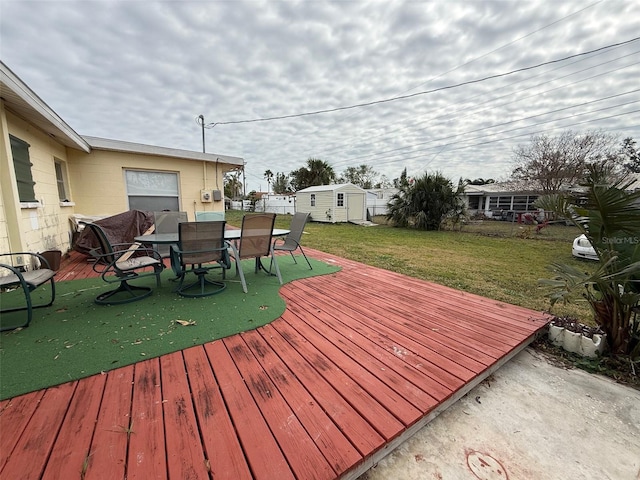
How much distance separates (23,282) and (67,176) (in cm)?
537

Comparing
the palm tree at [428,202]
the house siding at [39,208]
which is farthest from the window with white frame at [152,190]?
the palm tree at [428,202]

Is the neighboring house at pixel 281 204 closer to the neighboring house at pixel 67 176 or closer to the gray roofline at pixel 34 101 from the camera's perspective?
the neighboring house at pixel 67 176

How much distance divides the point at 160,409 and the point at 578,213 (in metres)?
3.13

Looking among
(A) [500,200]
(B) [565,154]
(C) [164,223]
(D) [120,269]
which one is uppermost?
(B) [565,154]

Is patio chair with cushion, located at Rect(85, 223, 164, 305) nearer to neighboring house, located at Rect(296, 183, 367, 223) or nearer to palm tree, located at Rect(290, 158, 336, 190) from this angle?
neighboring house, located at Rect(296, 183, 367, 223)

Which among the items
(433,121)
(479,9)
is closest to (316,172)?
(433,121)

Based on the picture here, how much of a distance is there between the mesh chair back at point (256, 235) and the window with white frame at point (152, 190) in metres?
4.89

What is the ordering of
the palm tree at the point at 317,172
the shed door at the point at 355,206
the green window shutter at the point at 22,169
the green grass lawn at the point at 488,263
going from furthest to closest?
1. the palm tree at the point at 317,172
2. the shed door at the point at 355,206
3. the green window shutter at the point at 22,169
4. the green grass lawn at the point at 488,263

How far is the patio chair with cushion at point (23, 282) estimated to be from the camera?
219cm

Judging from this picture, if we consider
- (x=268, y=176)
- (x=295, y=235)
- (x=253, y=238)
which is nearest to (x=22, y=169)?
(x=253, y=238)

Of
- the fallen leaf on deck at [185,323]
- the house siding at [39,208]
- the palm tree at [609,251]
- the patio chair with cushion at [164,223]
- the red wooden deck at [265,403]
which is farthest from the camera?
the patio chair with cushion at [164,223]

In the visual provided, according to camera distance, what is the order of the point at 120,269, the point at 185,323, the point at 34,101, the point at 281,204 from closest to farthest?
the point at 185,323
the point at 120,269
the point at 34,101
the point at 281,204

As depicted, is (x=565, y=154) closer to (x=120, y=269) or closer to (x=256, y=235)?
(x=256, y=235)

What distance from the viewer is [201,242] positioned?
313 centimetres
